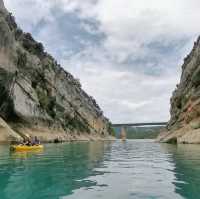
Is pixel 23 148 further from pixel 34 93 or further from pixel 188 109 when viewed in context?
pixel 34 93

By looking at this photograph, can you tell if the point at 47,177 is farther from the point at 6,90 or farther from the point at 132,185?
the point at 6,90

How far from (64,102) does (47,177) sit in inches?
3848

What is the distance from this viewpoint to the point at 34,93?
8312 cm

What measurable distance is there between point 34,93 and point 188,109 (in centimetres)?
3750

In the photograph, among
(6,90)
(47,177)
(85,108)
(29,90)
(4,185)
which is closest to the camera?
(4,185)

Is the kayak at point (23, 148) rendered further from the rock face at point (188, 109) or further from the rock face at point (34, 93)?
the rock face at point (188, 109)

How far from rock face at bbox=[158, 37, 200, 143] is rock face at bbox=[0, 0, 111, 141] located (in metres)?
31.2

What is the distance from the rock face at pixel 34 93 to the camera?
224ft

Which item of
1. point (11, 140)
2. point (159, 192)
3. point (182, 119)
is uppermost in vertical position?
point (182, 119)

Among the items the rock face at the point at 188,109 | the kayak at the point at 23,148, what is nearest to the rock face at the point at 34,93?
the kayak at the point at 23,148

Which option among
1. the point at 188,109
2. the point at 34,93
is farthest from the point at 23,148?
the point at 34,93

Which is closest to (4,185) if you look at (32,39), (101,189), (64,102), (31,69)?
(101,189)

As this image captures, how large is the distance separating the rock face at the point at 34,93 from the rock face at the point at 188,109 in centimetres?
3122

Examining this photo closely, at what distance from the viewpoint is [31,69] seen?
91.9 m
